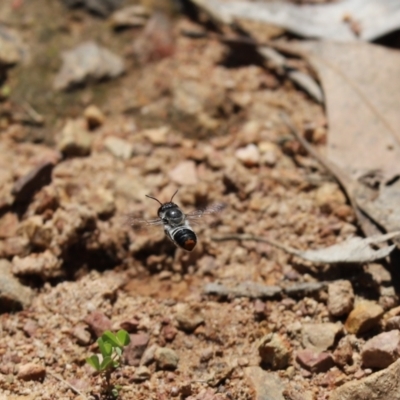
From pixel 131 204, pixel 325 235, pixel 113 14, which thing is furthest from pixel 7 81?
pixel 325 235

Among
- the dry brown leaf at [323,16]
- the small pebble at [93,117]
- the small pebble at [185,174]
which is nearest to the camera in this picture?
the small pebble at [185,174]

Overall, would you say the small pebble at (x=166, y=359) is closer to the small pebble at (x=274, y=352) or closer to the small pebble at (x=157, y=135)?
the small pebble at (x=274, y=352)

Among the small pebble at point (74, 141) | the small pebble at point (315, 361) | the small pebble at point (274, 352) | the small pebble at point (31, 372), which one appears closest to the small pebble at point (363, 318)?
the small pebble at point (315, 361)

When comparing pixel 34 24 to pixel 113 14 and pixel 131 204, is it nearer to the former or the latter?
pixel 113 14

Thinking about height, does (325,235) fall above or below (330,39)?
below

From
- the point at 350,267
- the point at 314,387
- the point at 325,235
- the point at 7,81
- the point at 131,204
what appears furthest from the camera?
the point at 7,81

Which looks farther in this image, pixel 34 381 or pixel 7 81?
pixel 7 81

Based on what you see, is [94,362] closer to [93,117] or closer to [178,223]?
[178,223]

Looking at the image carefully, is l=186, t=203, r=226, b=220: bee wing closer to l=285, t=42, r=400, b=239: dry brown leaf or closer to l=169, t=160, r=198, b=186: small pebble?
l=169, t=160, r=198, b=186: small pebble
